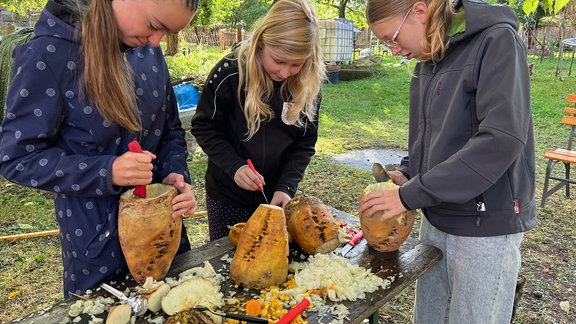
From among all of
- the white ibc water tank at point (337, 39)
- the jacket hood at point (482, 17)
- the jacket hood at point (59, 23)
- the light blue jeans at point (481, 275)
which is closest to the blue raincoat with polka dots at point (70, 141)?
the jacket hood at point (59, 23)

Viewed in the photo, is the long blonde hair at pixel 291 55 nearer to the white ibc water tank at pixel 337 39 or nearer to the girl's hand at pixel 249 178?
the girl's hand at pixel 249 178

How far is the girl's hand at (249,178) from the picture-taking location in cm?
215

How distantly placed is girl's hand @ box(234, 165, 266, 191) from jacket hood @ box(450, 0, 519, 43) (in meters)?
1.08

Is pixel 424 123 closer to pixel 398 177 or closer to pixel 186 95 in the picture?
pixel 398 177

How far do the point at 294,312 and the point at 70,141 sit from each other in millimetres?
966

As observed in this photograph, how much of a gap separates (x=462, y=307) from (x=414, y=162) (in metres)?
0.66

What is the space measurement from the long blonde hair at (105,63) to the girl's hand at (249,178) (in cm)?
73

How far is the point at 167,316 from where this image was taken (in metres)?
1.42

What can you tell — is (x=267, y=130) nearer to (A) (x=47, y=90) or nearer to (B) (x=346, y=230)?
(B) (x=346, y=230)

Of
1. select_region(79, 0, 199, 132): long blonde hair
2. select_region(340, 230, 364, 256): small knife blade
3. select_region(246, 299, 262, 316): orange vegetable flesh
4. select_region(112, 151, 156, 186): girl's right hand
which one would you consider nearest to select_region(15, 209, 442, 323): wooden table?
select_region(340, 230, 364, 256): small knife blade

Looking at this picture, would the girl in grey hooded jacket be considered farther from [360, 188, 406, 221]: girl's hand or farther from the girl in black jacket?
the girl in black jacket

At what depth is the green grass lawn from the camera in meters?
3.20

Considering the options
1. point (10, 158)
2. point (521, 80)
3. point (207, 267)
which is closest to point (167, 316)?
point (207, 267)

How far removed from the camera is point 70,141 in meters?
1.50
